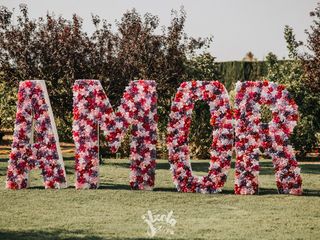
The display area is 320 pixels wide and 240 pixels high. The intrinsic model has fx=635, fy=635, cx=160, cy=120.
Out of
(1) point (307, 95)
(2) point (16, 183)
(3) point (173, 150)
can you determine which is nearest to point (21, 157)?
(2) point (16, 183)

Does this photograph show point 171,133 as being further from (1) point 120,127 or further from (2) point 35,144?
(2) point 35,144

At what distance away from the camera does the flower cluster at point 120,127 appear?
1347cm

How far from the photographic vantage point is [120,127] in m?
13.5

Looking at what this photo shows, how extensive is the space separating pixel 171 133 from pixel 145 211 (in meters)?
2.67

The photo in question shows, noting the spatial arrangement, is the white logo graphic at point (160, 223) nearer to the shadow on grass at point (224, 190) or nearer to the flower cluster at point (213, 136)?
the flower cluster at point (213, 136)

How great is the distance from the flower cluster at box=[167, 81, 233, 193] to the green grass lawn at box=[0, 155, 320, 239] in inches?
14.8

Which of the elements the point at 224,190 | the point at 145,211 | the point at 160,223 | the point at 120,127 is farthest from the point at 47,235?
the point at 224,190

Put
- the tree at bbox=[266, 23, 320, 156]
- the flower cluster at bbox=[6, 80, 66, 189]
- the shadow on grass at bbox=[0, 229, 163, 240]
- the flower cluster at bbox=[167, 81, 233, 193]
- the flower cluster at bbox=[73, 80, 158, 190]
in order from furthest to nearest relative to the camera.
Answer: the tree at bbox=[266, 23, 320, 156], the flower cluster at bbox=[6, 80, 66, 189], the flower cluster at bbox=[73, 80, 158, 190], the flower cluster at bbox=[167, 81, 233, 193], the shadow on grass at bbox=[0, 229, 163, 240]

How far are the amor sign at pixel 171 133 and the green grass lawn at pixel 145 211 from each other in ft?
1.26

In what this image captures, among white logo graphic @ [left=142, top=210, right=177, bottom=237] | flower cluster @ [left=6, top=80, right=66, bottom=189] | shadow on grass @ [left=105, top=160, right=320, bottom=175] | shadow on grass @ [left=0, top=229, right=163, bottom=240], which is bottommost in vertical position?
shadow on grass @ [left=105, top=160, right=320, bottom=175]

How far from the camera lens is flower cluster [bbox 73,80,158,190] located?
13469 millimetres

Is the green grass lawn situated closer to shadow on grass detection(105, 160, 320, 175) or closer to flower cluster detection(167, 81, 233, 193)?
flower cluster detection(167, 81, 233, 193)

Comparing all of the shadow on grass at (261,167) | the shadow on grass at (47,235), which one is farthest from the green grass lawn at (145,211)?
the shadow on grass at (261,167)

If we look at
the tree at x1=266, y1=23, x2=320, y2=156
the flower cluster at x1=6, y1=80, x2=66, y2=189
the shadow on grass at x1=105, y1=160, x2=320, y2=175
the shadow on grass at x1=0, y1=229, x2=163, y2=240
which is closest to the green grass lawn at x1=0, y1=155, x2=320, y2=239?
the shadow on grass at x1=0, y1=229, x2=163, y2=240
